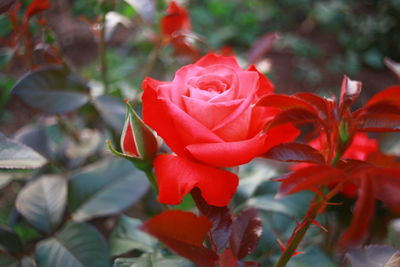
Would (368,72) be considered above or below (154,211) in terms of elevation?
below

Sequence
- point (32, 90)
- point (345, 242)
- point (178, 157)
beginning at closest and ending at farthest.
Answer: point (345, 242) → point (178, 157) → point (32, 90)

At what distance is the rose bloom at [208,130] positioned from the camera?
314 millimetres

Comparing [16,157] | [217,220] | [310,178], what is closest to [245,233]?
[217,220]

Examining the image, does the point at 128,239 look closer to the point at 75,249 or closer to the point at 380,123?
the point at 75,249

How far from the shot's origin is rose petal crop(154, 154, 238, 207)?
31 cm

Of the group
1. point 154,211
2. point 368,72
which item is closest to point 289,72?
point 368,72

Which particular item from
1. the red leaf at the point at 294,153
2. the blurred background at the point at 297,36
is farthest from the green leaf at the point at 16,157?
the blurred background at the point at 297,36

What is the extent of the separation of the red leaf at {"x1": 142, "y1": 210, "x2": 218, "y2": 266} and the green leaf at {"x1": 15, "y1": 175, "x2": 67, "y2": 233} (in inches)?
12.1

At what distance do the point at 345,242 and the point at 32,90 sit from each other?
0.47m

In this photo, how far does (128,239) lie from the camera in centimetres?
52

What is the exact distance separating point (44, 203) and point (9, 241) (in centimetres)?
8

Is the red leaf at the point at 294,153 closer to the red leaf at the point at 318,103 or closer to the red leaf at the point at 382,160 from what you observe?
the red leaf at the point at 318,103

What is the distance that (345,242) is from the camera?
233 millimetres

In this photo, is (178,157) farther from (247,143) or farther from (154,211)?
(154,211)
